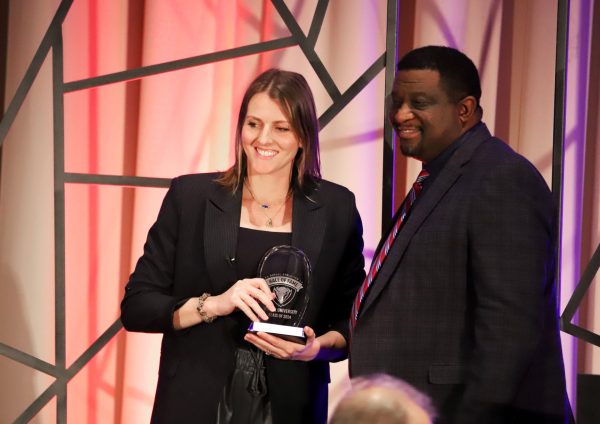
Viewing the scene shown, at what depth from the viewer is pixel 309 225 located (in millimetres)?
Result: 2105

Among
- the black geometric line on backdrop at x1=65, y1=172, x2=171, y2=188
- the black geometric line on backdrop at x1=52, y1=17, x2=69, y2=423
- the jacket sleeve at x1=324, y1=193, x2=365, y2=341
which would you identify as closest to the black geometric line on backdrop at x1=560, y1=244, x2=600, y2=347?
the jacket sleeve at x1=324, y1=193, x2=365, y2=341

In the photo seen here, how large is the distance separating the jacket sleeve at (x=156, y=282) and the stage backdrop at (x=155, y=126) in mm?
756

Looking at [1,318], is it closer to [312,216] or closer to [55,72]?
[55,72]

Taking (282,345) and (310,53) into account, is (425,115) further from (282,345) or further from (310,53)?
(310,53)

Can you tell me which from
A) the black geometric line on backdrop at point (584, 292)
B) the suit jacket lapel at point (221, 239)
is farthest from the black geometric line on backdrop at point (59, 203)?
the black geometric line on backdrop at point (584, 292)

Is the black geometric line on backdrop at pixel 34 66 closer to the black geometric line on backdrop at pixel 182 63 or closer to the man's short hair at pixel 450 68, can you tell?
the black geometric line on backdrop at pixel 182 63

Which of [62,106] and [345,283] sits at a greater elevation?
[62,106]

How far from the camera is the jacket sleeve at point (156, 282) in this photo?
1990 mm

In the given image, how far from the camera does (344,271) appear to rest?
2.14 meters

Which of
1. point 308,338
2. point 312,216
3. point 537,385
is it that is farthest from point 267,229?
point 537,385

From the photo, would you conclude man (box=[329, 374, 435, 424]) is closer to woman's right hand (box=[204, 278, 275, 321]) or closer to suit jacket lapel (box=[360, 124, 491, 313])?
suit jacket lapel (box=[360, 124, 491, 313])

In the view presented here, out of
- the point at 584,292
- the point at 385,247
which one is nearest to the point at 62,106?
the point at 385,247

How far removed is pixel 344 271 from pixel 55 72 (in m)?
1.20

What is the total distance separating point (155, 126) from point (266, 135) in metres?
1.00
